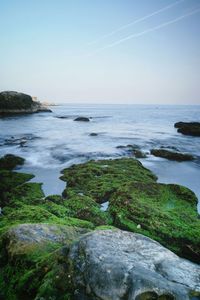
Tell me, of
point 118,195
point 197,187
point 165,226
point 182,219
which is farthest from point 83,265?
point 197,187

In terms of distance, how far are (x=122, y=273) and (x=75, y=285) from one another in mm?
646

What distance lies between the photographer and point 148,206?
7922mm

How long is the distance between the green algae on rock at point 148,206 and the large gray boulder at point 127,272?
9.20 ft

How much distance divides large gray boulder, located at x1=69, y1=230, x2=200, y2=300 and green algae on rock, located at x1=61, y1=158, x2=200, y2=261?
9.20 ft

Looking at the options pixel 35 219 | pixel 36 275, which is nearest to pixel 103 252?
pixel 36 275

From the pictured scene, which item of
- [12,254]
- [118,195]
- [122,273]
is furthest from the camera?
[118,195]

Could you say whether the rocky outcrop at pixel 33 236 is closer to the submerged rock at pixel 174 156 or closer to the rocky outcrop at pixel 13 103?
the submerged rock at pixel 174 156

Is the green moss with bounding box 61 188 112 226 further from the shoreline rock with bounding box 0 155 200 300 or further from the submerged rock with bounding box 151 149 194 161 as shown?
the submerged rock with bounding box 151 149 194 161

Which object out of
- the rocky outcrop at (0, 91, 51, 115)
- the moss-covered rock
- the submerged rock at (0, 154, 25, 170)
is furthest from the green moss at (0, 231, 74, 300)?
the rocky outcrop at (0, 91, 51, 115)

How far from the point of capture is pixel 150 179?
12.7 m

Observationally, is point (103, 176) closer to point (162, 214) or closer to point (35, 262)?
point (162, 214)

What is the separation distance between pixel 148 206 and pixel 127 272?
15.7 ft

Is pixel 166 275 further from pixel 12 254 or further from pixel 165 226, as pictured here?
pixel 165 226

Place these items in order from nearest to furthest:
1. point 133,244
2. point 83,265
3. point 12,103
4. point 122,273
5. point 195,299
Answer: point 195,299
point 122,273
point 83,265
point 133,244
point 12,103
